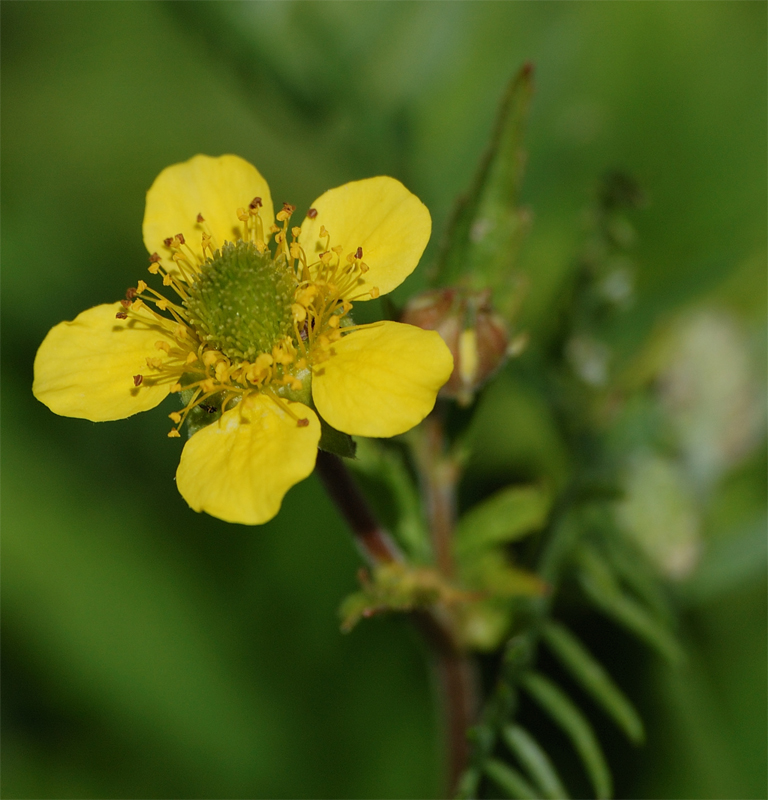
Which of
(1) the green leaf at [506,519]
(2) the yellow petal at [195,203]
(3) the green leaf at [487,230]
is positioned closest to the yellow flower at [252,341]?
(2) the yellow petal at [195,203]

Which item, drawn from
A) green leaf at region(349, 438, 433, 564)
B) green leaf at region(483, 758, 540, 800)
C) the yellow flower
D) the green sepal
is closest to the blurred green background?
green leaf at region(349, 438, 433, 564)

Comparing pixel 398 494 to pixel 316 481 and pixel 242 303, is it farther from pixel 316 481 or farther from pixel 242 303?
pixel 316 481

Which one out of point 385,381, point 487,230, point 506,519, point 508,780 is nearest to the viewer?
point 385,381

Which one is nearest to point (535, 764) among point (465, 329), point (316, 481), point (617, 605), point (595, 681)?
point (595, 681)

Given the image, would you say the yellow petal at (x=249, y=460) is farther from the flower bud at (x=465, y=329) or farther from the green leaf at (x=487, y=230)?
the green leaf at (x=487, y=230)

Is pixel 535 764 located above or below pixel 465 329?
below

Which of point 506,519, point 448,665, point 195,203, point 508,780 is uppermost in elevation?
point 195,203

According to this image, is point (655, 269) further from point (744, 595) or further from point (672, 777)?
point (672, 777)

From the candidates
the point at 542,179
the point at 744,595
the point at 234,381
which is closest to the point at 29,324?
the point at 234,381
